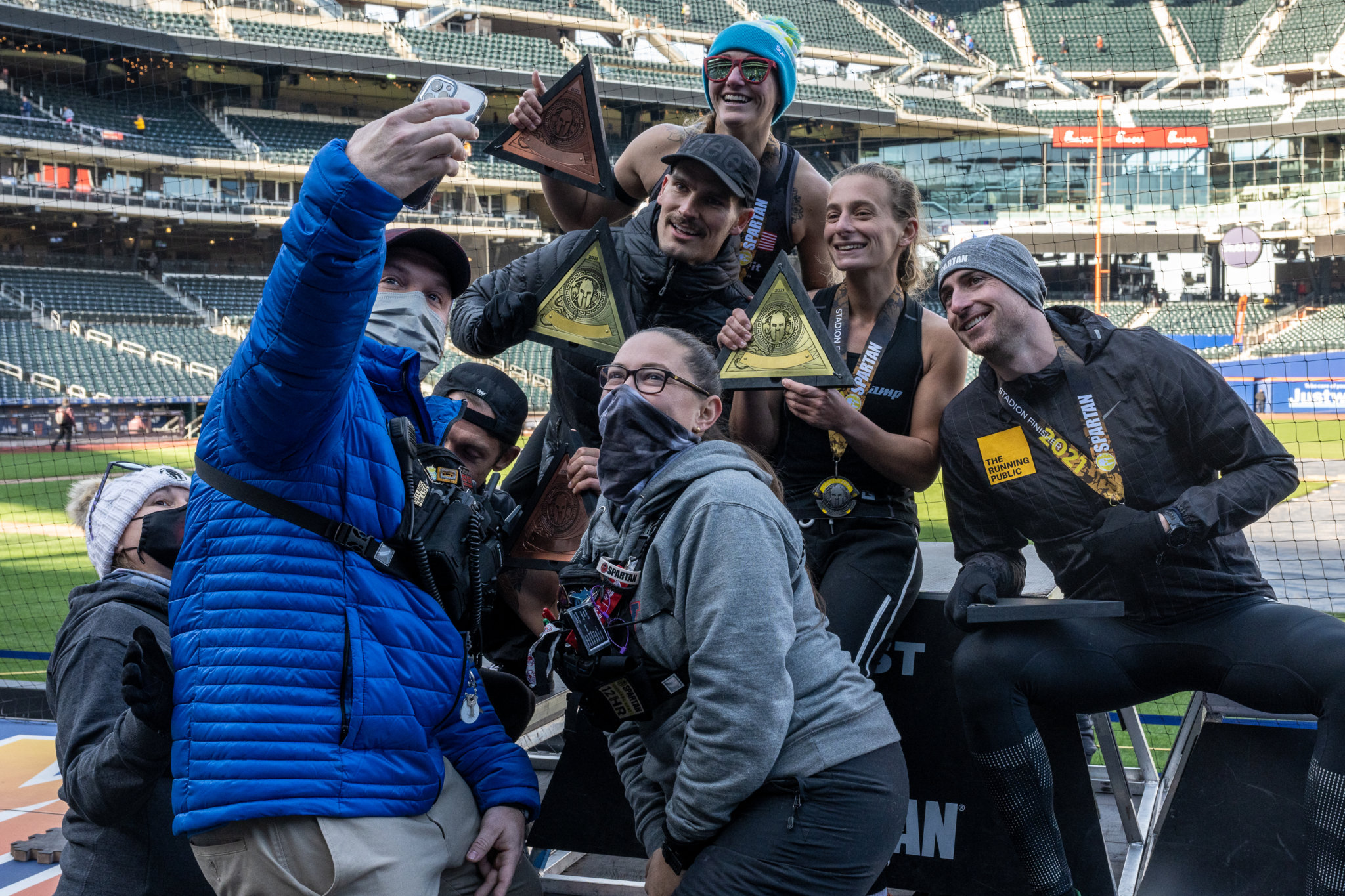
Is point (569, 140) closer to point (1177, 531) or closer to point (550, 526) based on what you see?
point (550, 526)

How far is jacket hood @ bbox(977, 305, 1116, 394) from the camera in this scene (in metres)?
2.85

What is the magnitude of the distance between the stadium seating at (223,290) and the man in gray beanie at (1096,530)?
3033 cm

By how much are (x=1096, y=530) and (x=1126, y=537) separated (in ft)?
0.30

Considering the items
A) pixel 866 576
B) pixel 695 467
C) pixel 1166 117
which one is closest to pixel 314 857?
pixel 695 467

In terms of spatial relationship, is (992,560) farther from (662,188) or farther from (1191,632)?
(662,188)

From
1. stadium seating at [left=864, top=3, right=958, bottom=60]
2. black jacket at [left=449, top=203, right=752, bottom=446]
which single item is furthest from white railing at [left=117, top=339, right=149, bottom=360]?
stadium seating at [left=864, top=3, right=958, bottom=60]

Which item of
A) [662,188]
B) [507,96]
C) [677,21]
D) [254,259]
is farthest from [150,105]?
[662,188]

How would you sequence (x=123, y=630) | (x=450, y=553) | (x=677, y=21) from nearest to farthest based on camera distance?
(x=450, y=553)
(x=123, y=630)
(x=677, y=21)

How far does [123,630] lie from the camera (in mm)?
2293

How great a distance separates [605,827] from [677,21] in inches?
1480

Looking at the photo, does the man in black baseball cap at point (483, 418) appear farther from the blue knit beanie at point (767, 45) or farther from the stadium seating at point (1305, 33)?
the stadium seating at point (1305, 33)

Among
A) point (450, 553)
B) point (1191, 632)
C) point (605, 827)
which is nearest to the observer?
point (450, 553)

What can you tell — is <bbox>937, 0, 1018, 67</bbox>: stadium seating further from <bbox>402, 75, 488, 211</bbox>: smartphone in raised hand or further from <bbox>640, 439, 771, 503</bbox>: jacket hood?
<bbox>402, 75, 488, 211</bbox>: smartphone in raised hand

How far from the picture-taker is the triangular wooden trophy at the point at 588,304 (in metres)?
2.73
